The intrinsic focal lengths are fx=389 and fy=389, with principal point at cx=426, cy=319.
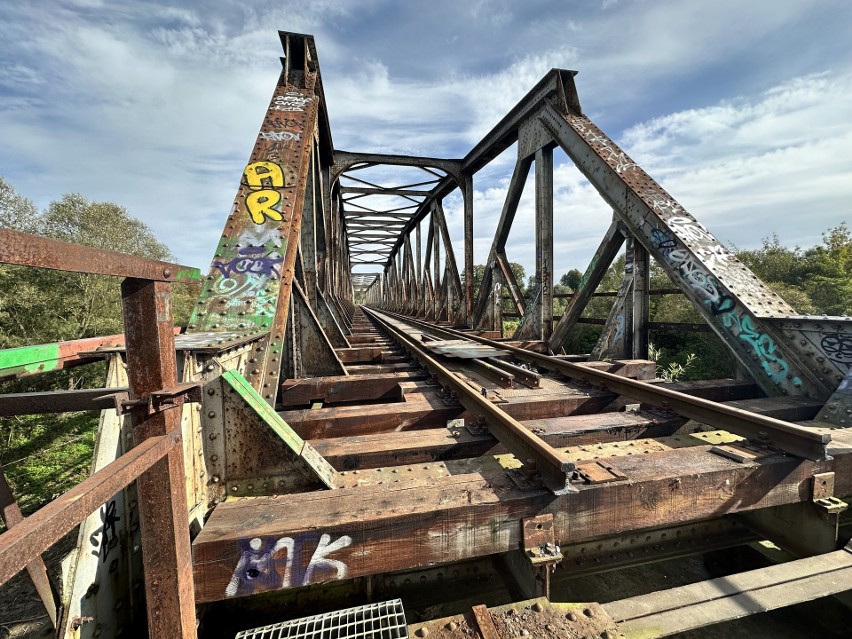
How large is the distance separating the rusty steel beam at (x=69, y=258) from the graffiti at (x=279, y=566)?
1106 mm

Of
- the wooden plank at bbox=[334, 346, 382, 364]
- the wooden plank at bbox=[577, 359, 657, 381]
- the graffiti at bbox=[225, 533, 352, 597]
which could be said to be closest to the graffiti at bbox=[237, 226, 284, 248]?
the graffiti at bbox=[225, 533, 352, 597]

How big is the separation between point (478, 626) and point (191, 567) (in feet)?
3.54

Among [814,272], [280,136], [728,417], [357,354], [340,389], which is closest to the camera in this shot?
[728,417]

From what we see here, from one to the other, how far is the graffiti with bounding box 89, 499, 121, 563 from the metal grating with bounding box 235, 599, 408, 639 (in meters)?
0.60

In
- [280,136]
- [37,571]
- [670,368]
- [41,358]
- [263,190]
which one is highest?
[280,136]

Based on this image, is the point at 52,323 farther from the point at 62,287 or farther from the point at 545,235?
the point at 545,235

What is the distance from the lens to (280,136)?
13.4ft

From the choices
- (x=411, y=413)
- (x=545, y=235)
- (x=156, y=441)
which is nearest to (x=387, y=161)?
(x=545, y=235)

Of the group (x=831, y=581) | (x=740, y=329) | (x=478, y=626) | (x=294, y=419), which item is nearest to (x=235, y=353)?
(x=294, y=419)

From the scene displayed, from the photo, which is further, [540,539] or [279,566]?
[540,539]

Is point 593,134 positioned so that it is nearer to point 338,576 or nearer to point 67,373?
point 338,576

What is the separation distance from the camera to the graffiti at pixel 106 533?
140 centimetres

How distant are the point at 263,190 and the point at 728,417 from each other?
4.05 meters

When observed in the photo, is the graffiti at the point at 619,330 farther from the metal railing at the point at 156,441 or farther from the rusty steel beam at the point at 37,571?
Result: the rusty steel beam at the point at 37,571
